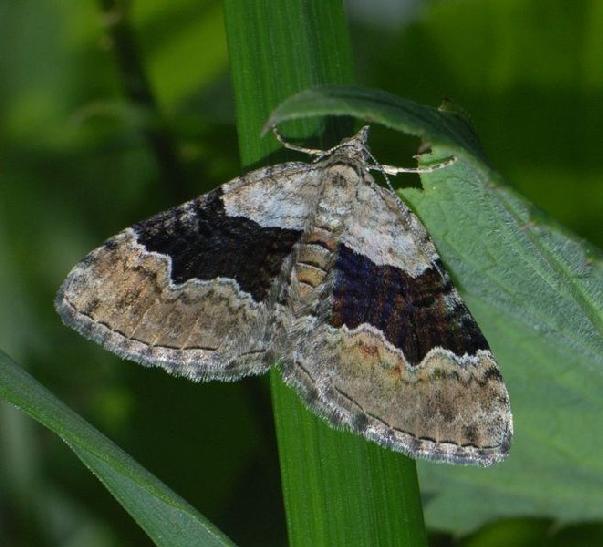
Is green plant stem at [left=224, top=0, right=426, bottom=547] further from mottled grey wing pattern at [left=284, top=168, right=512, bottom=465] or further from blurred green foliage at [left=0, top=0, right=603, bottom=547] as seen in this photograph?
blurred green foliage at [left=0, top=0, right=603, bottom=547]

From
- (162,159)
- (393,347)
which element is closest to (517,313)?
(393,347)

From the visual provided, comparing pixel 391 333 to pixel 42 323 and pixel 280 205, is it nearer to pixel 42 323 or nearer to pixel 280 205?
pixel 280 205

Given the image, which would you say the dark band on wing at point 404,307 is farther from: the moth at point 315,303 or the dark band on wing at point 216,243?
the dark band on wing at point 216,243

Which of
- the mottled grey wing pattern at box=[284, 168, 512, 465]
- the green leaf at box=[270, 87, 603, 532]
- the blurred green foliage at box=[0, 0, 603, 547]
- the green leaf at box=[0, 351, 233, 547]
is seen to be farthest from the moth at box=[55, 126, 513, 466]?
the blurred green foliage at box=[0, 0, 603, 547]

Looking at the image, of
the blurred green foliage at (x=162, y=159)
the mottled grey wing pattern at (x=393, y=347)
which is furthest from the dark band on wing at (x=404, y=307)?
the blurred green foliage at (x=162, y=159)

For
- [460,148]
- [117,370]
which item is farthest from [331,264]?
[117,370]

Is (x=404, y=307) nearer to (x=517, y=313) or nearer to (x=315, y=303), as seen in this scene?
(x=315, y=303)
